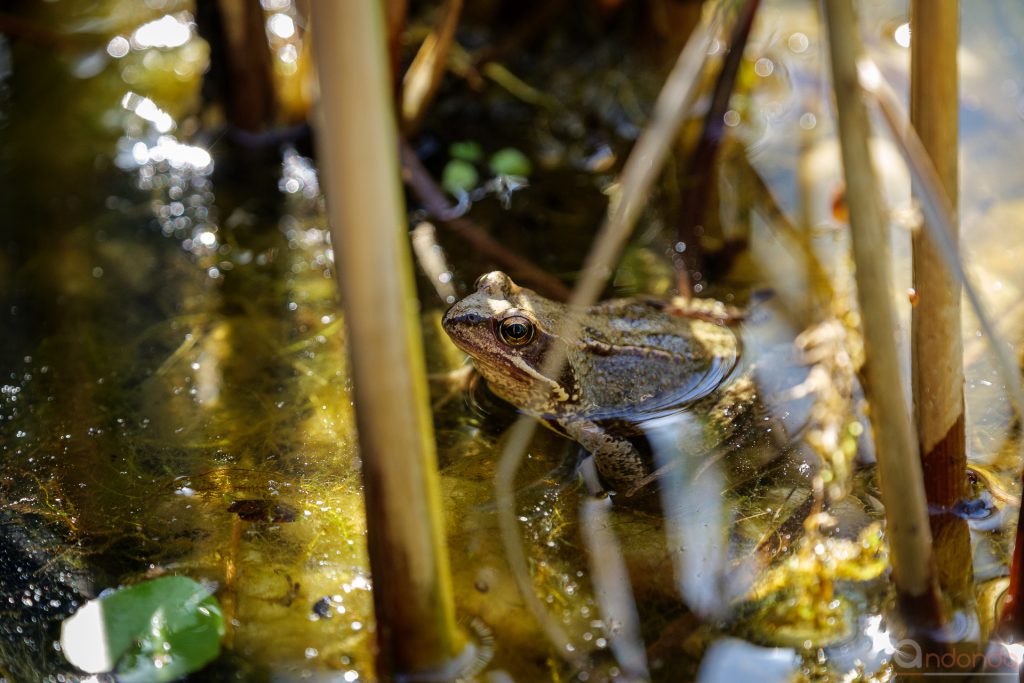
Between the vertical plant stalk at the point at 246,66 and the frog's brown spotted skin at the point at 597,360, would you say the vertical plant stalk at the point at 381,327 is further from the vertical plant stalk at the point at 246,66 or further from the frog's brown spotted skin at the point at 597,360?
the vertical plant stalk at the point at 246,66

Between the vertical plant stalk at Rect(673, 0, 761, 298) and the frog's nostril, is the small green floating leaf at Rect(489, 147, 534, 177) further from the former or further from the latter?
the frog's nostril

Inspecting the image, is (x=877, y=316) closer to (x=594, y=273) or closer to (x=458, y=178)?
(x=594, y=273)

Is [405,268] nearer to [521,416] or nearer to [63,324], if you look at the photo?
[521,416]

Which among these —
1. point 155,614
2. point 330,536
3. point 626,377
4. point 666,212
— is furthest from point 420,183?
point 155,614

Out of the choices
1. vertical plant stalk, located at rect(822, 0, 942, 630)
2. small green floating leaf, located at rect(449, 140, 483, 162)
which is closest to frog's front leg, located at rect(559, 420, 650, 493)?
vertical plant stalk, located at rect(822, 0, 942, 630)

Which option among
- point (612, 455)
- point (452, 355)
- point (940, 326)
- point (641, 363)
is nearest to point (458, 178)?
point (452, 355)
